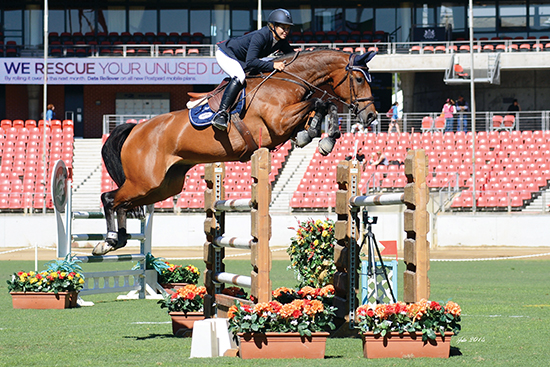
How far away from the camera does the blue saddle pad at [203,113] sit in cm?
664

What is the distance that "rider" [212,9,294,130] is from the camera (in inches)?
260

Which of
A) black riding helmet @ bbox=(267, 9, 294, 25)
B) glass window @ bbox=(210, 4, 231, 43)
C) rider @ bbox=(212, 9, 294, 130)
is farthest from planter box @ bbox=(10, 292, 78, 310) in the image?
glass window @ bbox=(210, 4, 231, 43)

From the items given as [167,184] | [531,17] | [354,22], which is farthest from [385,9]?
[167,184]

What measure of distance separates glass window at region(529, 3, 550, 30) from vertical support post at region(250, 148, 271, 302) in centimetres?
2697

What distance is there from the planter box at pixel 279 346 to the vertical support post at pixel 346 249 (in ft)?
3.96

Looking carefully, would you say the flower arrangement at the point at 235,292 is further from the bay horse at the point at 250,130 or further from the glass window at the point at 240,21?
the glass window at the point at 240,21

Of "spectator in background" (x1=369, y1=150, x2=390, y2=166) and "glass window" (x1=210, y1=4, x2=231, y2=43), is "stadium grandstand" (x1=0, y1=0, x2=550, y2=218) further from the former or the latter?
"spectator in background" (x1=369, y1=150, x2=390, y2=166)

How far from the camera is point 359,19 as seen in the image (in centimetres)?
3091

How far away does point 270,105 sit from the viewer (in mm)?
6578

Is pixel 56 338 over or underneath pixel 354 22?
underneath

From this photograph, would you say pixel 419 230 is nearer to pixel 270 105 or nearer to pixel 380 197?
pixel 380 197

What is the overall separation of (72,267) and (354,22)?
23.2 meters

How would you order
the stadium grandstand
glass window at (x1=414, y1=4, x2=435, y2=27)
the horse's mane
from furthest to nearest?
glass window at (x1=414, y1=4, x2=435, y2=27) → the stadium grandstand → the horse's mane

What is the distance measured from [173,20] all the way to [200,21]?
1.14m
